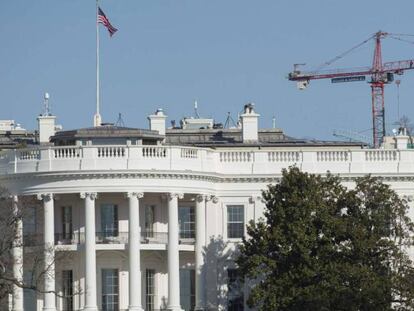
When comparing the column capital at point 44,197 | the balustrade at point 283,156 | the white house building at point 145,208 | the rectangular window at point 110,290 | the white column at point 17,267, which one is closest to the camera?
the white column at point 17,267

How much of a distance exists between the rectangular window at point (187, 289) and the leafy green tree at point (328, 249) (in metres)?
9.01

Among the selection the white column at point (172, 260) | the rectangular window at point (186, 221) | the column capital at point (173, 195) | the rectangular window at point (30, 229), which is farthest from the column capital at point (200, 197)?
the rectangular window at point (30, 229)

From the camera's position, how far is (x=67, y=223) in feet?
442

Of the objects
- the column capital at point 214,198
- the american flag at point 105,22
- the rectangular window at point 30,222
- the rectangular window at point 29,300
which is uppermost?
the american flag at point 105,22

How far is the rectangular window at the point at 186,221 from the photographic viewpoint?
445ft

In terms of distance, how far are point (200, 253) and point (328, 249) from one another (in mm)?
13226

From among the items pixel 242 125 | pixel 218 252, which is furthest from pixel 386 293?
pixel 242 125

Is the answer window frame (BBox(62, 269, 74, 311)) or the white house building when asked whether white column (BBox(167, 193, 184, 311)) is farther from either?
window frame (BBox(62, 269, 74, 311))

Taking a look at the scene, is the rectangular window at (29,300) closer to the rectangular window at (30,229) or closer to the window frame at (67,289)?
the window frame at (67,289)

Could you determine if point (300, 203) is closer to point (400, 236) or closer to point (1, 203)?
point (400, 236)

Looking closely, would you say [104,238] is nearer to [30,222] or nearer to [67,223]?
[67,223]

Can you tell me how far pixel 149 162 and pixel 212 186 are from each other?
530cm

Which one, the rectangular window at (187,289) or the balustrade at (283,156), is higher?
the balustrade at (283,156)

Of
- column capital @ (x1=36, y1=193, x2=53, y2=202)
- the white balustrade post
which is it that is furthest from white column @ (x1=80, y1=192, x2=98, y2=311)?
the white balustrade post
